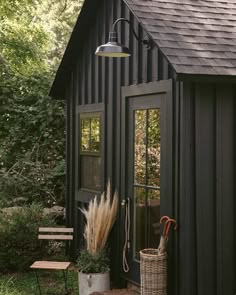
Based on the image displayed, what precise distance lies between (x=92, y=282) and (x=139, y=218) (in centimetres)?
95

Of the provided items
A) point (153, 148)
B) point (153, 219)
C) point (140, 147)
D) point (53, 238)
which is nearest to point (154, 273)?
point (153, 219)

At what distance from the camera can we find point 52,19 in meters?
23.7

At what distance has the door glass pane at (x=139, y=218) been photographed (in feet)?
20.4

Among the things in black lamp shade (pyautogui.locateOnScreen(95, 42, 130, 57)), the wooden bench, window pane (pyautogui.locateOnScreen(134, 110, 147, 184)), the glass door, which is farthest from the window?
black lamp shade (pyautogui.locateOnScreen(95, 42, 130, 57))

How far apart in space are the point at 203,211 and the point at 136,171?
4.15ft

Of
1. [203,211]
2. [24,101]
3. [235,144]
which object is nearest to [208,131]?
[235,144]

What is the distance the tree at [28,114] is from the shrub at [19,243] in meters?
2.89

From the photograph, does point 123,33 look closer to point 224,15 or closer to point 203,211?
point 224,15

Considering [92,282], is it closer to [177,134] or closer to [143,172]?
[143,172]

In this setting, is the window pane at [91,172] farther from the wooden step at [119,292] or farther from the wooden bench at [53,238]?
the wooden step at [119,292]

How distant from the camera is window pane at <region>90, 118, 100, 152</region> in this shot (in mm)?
7559

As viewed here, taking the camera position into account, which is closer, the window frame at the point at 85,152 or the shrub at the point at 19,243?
the window frame at the point at 85,152

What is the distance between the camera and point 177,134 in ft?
17.8

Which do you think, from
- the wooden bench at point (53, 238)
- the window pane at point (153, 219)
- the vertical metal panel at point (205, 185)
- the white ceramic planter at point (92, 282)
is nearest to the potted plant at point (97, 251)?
the white ceramic planter at point (92, 282)
